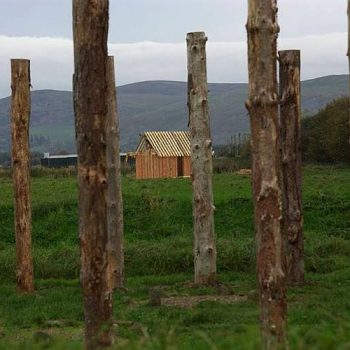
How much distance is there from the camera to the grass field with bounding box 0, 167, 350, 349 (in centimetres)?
792

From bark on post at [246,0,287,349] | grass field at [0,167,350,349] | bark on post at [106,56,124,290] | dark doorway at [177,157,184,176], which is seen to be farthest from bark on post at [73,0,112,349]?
dark doorway at [177,157,184,176]

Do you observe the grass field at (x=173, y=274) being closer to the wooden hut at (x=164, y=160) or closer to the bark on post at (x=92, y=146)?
the bark on post at (x=92, y=146)

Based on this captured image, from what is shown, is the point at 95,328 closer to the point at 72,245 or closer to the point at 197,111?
the point at 197,111

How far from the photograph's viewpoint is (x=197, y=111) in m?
15.4

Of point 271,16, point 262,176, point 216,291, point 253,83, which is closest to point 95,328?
point 262,176

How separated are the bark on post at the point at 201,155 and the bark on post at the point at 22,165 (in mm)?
2450

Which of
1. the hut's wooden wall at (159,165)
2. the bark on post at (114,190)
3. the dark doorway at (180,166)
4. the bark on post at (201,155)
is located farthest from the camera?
the dark doorway at (180,166)

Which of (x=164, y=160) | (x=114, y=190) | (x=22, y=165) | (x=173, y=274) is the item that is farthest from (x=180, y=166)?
(x=22, y=165)

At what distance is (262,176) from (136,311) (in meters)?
4.52

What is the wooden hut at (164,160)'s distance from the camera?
39156mm

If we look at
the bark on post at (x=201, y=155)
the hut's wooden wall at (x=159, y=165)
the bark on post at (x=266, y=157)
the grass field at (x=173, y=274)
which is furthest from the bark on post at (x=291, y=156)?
the hut's wooden wall at (x=159, y=165)

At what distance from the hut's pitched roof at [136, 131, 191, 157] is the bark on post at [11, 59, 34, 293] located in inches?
951

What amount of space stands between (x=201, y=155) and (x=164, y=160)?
24046mm

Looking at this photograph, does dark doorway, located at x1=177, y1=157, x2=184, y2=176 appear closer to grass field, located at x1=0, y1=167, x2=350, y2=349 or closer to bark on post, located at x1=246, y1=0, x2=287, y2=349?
grass field, located at x1=0, y1=167, x2=350, y2=349
